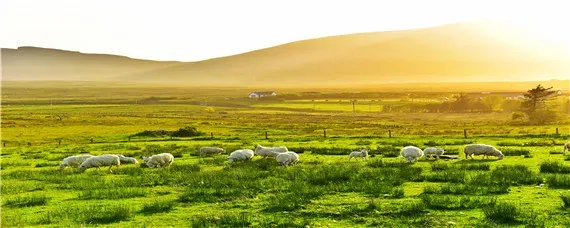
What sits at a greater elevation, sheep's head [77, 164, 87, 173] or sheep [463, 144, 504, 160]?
sheep [463, 144, 504, 160]

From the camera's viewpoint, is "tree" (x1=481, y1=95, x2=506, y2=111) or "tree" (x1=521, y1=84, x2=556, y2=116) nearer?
"tree" (x1=521, y1=84, x2=556, y2=116)

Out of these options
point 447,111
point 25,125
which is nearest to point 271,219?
point 25,125

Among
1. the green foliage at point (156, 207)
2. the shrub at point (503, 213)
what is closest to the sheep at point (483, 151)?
the shrub at point (503, 213)

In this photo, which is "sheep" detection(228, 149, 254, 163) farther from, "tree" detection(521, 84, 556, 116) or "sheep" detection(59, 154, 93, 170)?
Answer: "tree" detection(521, 84, 556, 116)

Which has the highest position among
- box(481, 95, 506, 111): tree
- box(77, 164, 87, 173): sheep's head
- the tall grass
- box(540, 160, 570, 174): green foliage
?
box(481, 95, 506, 111): tree

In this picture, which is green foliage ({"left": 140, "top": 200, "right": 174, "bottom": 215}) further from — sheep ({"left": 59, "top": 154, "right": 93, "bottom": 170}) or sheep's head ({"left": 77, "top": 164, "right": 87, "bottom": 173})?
sheep ({"left": 59, "top": 154, "right": 93, "bottom": 170})

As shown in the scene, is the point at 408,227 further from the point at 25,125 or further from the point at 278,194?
the point at 25,125

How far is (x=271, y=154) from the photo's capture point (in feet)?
89.6

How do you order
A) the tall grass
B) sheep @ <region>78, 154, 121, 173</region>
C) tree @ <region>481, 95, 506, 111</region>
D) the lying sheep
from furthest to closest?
tree @ <region>481, 95, 506, 111</region>
the lying sheep
sheep @ <region>78, 154, 121, 173</region>
the tall grass

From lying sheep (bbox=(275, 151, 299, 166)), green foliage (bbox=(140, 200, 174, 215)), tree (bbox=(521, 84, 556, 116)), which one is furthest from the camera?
tree (bbox=(521, 84, 556, 116))

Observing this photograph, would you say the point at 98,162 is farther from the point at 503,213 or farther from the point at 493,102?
the point at 493,102

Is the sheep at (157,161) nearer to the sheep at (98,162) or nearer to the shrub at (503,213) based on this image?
the sheep at (98,162)

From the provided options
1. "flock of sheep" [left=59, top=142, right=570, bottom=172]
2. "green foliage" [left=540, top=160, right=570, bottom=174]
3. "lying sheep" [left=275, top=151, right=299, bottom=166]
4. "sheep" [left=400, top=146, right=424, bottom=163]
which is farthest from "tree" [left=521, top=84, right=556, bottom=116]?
"lying sheep" [left=275, top=151, right=299, bottom=166]

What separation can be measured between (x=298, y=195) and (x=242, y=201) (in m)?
1.67
